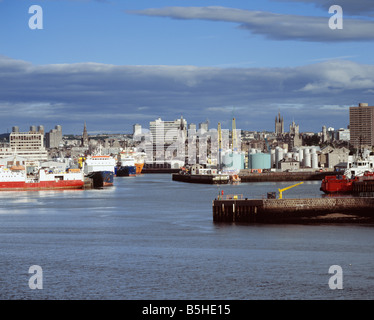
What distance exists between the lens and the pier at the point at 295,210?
41219 millimetres

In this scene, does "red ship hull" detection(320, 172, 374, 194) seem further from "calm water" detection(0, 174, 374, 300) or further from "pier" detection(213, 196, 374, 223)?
"pier" detection(213, 196, 374, 223)

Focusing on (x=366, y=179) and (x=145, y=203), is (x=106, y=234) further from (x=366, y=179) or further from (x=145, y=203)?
(x=366, y=179)

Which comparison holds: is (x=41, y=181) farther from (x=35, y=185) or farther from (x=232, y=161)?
(x=232, y=161)

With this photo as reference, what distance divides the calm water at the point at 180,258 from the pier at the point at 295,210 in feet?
5.15

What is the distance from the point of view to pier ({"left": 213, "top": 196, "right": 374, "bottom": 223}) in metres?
41.2

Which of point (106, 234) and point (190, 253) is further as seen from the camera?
point (106, 234)

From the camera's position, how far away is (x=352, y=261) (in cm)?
2739

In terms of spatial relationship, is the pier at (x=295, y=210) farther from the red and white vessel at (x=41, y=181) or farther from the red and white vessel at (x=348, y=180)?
the red and white vessel at (x=41, y=181)

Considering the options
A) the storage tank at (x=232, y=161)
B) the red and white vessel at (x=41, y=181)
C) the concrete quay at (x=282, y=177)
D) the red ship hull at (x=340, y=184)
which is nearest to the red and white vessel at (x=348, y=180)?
the red ship hull at (x=340, y=184)

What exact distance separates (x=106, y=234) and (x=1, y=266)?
10.5m

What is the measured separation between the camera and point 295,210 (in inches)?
1642

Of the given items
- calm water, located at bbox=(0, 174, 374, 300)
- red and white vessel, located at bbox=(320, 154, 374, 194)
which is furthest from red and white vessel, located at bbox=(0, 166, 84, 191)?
calm water, located at bbox=(0, 174, 374, 300)

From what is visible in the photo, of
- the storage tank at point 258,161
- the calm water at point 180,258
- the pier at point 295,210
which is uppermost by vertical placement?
the storage tank at point 258,161
